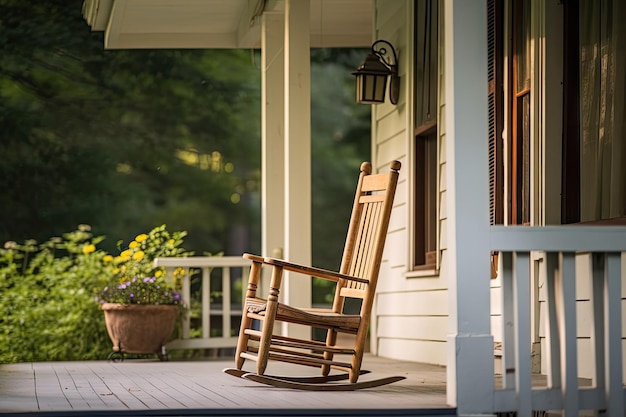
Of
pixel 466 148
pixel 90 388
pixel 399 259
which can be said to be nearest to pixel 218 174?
pixel 399 259

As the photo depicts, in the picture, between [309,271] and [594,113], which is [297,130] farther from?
[594,113]

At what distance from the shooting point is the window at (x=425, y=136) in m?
6.59

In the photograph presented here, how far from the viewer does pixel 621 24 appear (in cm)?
447

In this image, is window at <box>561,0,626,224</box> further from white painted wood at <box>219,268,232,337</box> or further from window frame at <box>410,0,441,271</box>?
white painted wood at <box>219,268,232,337</box>

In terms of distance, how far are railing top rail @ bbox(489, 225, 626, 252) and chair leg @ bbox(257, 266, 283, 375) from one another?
1.29 m

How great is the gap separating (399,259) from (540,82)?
2518 mm

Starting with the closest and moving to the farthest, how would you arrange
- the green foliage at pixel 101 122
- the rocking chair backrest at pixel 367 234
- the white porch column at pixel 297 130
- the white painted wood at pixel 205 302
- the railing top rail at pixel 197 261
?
the rocking chair backrest at pixel 367 234 → the white porch column at pixel 297 130 → the railing top rail at pixel 197 261 → the white painted wood at pixel 205 302 → the green foliage at pixel 101 122

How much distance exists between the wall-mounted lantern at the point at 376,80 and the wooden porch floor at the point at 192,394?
188cm

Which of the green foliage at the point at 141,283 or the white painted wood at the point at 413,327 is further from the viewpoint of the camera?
the green foliage at the point at 141,283

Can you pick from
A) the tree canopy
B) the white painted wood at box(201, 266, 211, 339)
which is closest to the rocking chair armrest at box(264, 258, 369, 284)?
the white painted wood at box(201, 266, 211, 339)

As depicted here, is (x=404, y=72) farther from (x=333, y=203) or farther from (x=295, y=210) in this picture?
(x=333, y=203)

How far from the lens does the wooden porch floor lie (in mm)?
3695

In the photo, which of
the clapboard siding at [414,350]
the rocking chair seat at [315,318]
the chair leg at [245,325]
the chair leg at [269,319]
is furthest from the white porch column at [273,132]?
the chair leg at [269,319]

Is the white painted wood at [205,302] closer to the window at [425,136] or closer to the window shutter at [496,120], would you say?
the window at [425,136]
